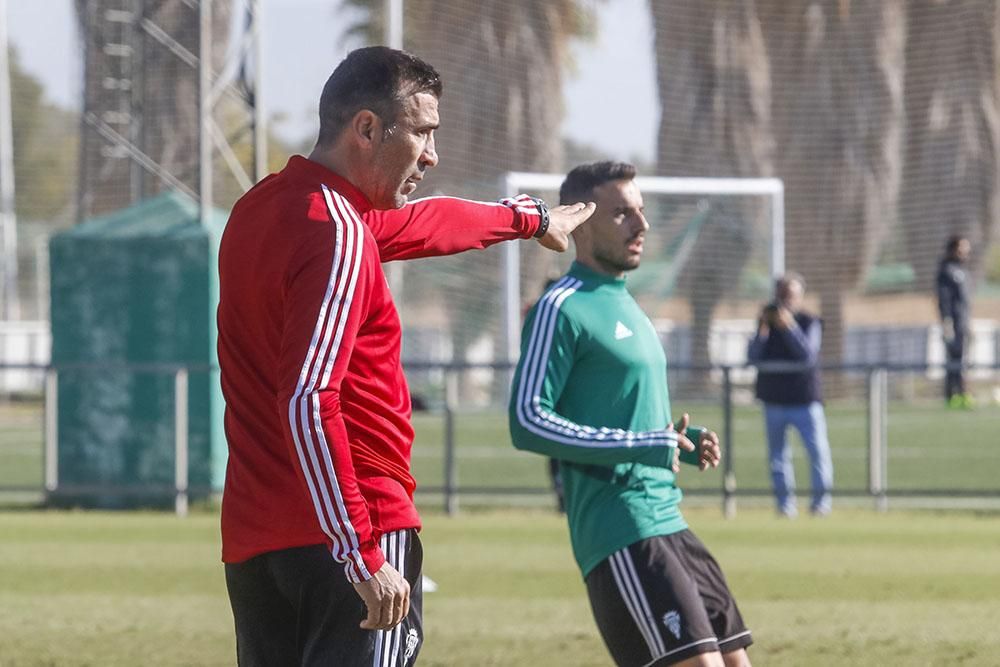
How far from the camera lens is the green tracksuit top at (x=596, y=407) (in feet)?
18.8

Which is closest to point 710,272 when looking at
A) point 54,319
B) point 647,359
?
point 54,319

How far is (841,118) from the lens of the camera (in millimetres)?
43062

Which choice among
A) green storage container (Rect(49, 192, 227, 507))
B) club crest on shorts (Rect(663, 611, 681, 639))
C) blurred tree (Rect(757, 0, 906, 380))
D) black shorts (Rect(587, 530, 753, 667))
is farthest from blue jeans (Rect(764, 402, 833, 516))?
blurred tree (Rect(757, 0, 906, 380))

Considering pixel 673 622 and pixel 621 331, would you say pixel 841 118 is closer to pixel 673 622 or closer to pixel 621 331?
pixel 621 331

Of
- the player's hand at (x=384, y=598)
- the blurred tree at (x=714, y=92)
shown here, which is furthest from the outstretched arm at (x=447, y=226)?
the blurred tree at (x=714, y=92)

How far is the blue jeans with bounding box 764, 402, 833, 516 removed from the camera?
16078 mm

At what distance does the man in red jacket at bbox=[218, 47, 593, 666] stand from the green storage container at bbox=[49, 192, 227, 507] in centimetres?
1303

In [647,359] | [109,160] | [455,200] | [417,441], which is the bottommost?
[417,441]

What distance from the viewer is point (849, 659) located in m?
8.84

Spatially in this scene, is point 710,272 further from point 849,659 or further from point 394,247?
point 394,247

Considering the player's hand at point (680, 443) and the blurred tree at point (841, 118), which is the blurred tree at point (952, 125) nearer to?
the blurred tree at point (841, 118)

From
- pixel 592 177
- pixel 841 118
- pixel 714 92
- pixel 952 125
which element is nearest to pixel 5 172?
pixel 714 92

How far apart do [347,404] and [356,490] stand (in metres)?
0.25

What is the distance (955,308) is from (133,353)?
37.7ft
